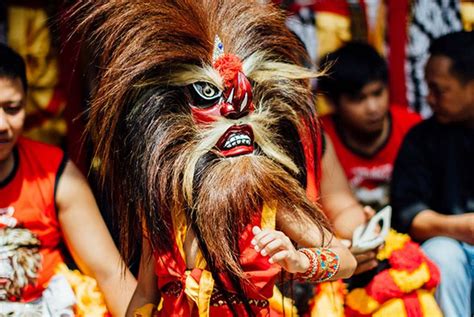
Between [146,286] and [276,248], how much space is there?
0.60 m

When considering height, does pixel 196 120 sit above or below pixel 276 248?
above

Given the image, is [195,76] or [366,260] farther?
[366,260]

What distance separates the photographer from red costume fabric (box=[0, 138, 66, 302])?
11.7ft

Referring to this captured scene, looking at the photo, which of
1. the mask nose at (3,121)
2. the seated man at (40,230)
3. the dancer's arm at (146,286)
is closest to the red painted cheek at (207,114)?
the dancer's arm at (146,286)

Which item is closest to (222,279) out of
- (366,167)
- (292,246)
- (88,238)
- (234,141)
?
(292,246)

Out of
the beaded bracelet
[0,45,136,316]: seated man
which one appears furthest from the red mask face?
[0,45,136,316]: seated man

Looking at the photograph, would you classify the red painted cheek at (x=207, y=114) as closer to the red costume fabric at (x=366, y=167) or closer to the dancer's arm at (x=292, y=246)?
the dancer's arm at (x=292, y=246)

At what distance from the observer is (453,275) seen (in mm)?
3836

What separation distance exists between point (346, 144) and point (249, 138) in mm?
1881

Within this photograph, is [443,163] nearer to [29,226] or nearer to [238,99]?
[238,99]

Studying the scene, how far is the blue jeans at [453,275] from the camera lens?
382 centimetres

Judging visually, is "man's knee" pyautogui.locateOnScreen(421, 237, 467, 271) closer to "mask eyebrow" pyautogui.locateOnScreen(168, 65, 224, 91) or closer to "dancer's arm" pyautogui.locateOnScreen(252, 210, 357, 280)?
"dancer's arm" pyautogui.locateOnScreen(252, 210, 357, 280)

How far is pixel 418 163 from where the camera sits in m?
4.20

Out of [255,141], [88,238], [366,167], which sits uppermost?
[255,141]
